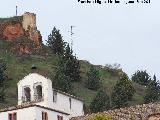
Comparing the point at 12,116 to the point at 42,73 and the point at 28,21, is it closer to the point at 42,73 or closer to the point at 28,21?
the point at 42,73

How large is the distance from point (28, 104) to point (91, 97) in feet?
158

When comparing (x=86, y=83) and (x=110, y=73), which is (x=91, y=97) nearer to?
(x=86, y=83)

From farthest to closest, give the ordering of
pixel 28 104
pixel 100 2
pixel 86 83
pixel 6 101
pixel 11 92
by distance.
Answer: pixel 86 83
pixel 11 92
pixel 6 101
pixel 28 104
pixel 100 2

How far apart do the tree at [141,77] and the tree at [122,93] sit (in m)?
29.4

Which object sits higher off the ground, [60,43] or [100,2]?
[60,43]

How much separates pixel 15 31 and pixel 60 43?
10390 millimetres

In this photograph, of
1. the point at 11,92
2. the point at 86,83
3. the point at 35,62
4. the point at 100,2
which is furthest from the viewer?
the point at 35,62

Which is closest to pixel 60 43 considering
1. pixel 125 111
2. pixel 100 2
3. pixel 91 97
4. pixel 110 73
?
pixel 110 73

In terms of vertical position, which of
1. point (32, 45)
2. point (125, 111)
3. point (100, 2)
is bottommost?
point (125, 111)

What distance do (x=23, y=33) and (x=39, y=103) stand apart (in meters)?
76.7

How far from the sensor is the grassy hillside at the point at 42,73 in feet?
395

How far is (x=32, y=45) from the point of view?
152 m

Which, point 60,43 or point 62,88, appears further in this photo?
point 60,43

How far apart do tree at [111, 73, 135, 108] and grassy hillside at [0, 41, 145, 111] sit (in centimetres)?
291
